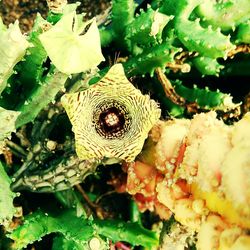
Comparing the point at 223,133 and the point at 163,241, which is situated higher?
the point at 223,133

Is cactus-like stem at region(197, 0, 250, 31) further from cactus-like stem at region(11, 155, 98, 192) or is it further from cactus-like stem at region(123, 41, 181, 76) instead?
cactus-like stem at region(11, 155, 98, 192)

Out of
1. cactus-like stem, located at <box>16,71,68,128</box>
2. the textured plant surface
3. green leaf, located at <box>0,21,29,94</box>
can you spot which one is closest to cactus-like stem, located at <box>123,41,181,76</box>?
the textured plant surface

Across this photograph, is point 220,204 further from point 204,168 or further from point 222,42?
point 222,42

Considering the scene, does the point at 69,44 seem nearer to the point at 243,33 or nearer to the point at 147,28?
the point at 147,28

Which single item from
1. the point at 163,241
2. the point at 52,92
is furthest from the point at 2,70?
the point at 163,241

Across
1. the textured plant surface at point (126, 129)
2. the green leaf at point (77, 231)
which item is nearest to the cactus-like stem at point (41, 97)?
the textured plant surface at point (126, 129)

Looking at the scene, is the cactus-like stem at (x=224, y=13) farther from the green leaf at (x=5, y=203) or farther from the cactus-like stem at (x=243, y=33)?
the green leaf at (x=5, y=203)

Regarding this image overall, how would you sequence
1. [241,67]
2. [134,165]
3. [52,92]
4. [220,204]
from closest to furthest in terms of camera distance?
[220,204]
[52,92]
[134,165]
[241,67]

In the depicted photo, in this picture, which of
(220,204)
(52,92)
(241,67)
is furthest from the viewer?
(241,67)
